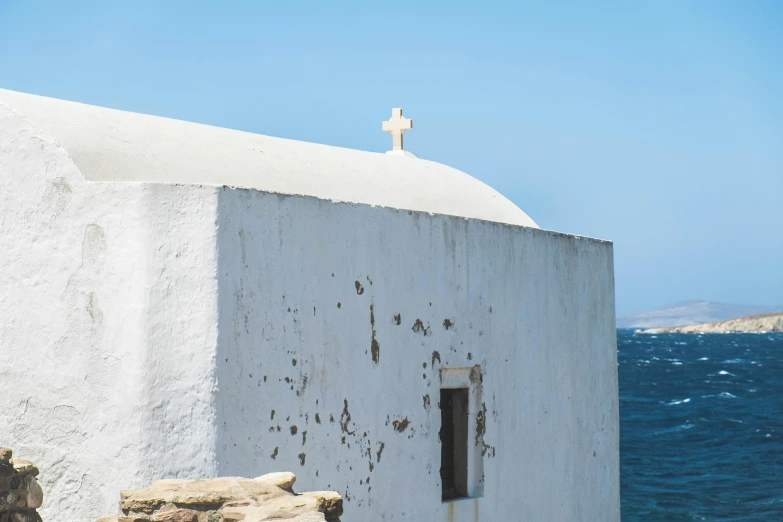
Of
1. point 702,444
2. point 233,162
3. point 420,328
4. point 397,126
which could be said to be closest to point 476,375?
point 420,328

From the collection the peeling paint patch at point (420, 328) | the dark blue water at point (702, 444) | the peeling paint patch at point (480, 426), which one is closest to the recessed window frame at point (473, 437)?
the peeling paint patch at point (480, 426)

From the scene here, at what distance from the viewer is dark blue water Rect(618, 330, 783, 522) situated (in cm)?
1836

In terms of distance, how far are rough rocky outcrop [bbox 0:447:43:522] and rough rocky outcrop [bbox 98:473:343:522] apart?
632 millimetres

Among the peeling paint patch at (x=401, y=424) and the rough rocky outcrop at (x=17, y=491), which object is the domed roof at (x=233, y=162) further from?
the rough rocky outcrop at (x=17, y=491)

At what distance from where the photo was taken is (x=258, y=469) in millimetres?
5859

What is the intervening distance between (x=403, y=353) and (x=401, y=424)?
476 millimetres

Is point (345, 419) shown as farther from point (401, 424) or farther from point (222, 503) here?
point (222, 503)

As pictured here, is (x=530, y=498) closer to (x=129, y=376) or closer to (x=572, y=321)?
(x=572, y=321)

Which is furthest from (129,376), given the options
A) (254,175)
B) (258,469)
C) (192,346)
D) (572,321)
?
(572,321)

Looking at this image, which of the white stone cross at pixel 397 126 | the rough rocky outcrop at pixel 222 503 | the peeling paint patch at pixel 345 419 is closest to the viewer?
the rough rocky outcrop at pixel 222 503

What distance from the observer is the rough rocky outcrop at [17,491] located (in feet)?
16.2

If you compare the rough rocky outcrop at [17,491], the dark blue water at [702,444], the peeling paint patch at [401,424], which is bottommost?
the dark blue water at [702,444]

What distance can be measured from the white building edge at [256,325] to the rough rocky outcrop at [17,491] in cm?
56

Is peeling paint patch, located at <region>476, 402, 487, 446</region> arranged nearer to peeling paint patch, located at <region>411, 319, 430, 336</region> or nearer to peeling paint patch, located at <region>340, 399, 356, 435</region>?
peeling paint patch, located at <region>411, 319, 430, 336</region>
